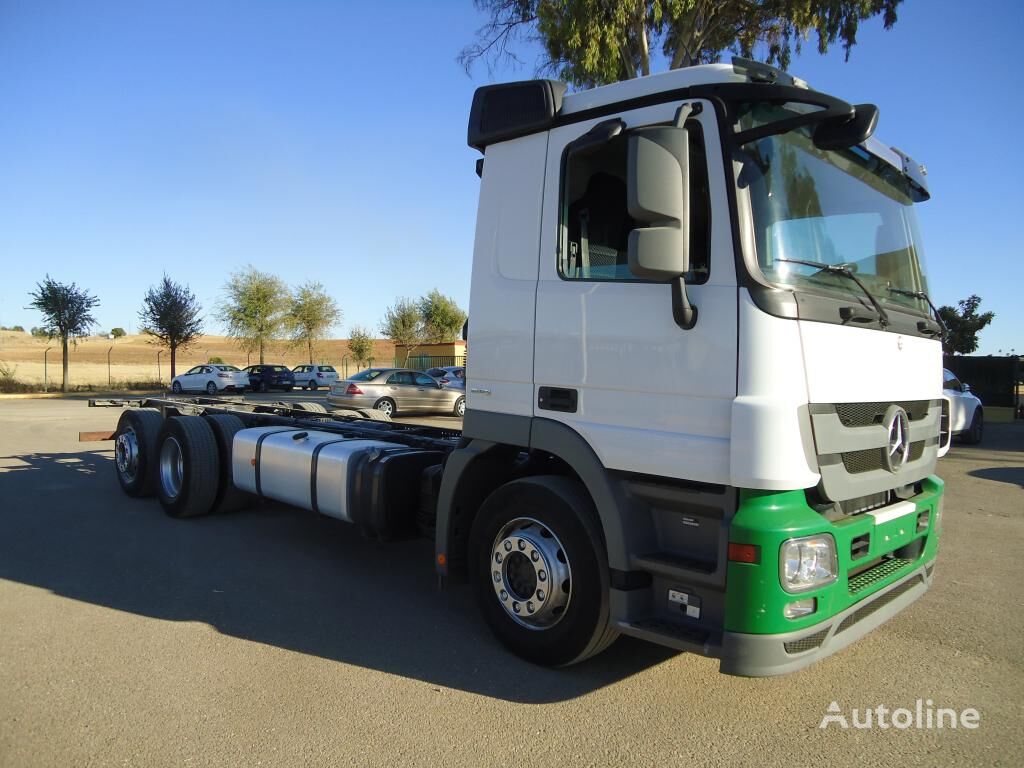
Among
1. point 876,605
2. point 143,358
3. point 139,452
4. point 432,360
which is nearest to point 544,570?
point 876,605

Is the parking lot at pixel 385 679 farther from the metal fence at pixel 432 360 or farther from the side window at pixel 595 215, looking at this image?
the metal fence at pixel 432 360

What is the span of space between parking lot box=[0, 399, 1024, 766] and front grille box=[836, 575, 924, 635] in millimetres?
508

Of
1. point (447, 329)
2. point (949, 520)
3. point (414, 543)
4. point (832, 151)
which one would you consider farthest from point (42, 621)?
point (447, 329)

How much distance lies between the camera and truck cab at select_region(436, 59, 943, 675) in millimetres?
2945

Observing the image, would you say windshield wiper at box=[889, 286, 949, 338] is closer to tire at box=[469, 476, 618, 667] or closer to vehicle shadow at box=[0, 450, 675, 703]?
tire at box=[469, 476, 618, 667]

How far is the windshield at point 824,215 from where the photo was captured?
3.11m

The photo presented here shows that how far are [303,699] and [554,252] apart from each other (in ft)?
8.48

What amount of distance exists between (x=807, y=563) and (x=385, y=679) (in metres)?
2.18

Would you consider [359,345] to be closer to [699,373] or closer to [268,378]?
[268,378]

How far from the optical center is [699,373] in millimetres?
3127

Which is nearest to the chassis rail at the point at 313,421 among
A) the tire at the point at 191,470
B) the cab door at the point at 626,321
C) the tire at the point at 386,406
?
the tire at the point at 191,470

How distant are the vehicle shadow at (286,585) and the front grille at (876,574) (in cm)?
122

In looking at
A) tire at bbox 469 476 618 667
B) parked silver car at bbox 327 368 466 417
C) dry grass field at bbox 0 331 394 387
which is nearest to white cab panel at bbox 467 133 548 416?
tire at bbox 469 476 618 667

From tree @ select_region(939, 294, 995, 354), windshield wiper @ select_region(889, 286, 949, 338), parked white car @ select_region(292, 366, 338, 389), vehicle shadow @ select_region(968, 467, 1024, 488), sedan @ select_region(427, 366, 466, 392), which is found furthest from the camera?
parked white car @ select_region(292, 366, 338, 389)
